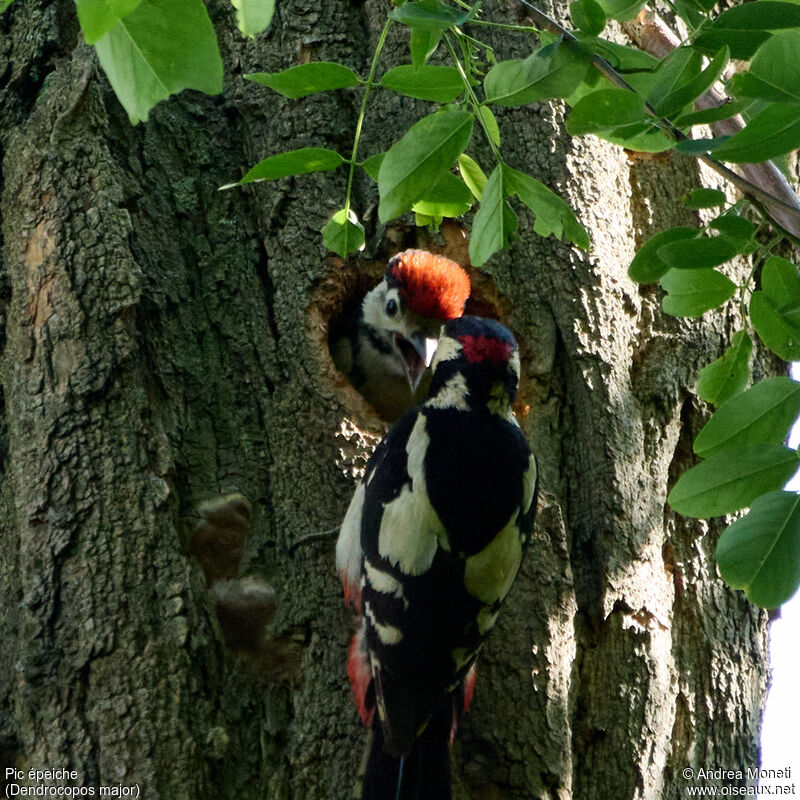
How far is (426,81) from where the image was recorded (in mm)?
1747

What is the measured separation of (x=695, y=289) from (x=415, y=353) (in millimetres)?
1673

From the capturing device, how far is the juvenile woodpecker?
322 cm

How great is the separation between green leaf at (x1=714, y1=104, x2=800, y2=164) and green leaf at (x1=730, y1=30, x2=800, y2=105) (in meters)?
0.04

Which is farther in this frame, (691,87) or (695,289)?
(695,289)

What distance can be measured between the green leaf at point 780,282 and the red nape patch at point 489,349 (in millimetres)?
909

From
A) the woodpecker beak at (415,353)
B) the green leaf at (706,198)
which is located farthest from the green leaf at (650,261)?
the woodpecker beak at (415,353)

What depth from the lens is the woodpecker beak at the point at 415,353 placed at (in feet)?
11.1

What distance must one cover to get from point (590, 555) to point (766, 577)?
1.11 metres

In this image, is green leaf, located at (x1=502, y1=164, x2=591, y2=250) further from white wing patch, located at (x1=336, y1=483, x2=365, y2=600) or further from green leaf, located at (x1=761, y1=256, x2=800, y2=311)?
white wing patch, located at (x1=336, y1=483, x2=365, y2=600)

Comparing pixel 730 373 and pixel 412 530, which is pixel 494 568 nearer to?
pixel 412 530

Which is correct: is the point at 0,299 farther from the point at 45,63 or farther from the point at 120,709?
the point at 120,709

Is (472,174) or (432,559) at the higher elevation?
(472,174)

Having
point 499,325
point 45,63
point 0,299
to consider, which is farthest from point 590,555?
point 45,63

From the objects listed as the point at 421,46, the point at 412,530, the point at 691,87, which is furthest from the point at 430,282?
the point at 691,87
